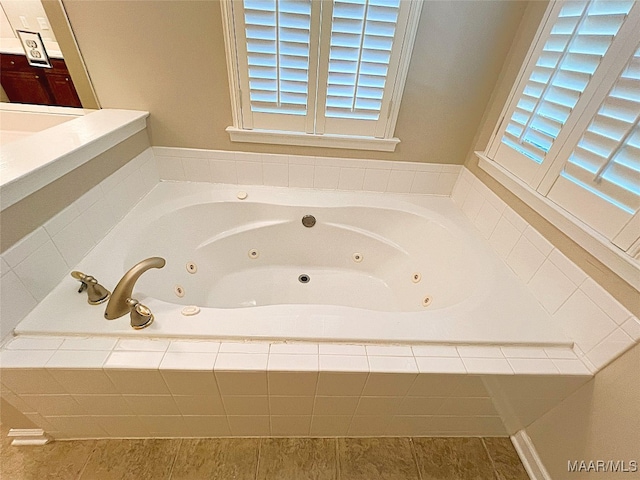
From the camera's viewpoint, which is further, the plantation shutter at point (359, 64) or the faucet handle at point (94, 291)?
the plantation shutter at point (359, 64)

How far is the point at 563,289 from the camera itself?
92cm

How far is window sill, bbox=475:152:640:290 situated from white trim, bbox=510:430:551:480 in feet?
2.35

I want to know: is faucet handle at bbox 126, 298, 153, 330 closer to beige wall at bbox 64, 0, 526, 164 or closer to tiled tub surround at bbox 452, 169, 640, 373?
beige wall at bbox 64, 0, 526, 164

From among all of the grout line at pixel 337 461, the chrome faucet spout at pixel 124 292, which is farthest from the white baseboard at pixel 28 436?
the grout line at pixel 337 461

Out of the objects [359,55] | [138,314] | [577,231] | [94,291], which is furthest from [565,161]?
[94,291]

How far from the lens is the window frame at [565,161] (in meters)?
0.72

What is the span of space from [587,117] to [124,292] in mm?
1474

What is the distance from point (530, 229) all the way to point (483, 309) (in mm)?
393

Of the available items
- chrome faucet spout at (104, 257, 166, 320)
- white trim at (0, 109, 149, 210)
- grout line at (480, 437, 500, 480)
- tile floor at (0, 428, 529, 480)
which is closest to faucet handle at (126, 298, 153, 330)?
chrome faucet spout at (104, 257, 166, 320)

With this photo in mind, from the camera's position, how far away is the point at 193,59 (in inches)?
49.6

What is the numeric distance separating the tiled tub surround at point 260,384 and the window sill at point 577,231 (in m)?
0.31

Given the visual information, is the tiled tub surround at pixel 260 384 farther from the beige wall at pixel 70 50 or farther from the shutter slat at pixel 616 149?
the beige wall at pixel 70 50

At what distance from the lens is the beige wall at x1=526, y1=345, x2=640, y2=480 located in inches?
28.1

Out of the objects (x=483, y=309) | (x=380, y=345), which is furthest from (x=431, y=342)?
(x=483, y=309)
